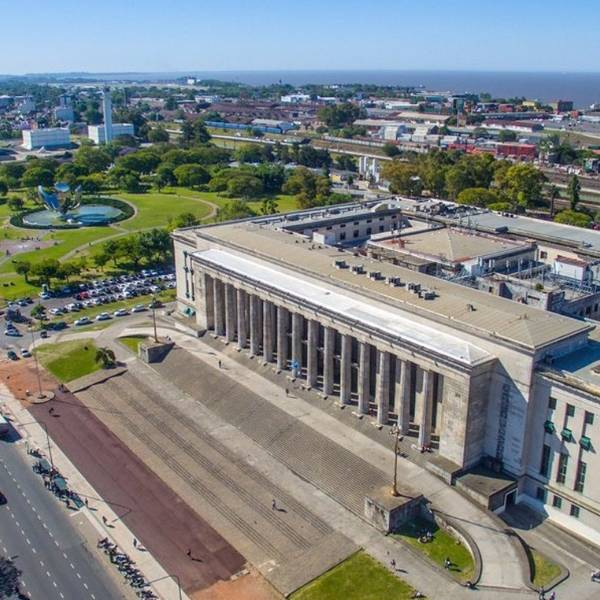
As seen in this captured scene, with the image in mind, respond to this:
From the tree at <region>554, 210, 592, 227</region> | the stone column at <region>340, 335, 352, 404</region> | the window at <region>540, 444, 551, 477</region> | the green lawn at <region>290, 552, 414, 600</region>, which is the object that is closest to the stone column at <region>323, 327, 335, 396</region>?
the stone column at <region>340, 335, 352, 404</region>

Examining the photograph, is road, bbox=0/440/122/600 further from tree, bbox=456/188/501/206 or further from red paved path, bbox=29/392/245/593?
tree, bbox=456/188/501/206

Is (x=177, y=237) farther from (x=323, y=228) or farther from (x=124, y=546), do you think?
(x=124, y=546)

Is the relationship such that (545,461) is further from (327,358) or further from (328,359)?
(327,358)

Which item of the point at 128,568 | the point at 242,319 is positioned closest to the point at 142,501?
the point at 128,568

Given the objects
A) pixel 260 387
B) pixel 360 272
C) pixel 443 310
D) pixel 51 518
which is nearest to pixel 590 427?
pixel 443 310

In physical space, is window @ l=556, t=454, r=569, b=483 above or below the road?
above

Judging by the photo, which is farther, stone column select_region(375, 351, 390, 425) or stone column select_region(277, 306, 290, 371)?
stone column select_region(277, 306, 290, 371)

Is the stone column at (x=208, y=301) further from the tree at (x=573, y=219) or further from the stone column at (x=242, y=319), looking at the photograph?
the tree at (x=573, y=219)
